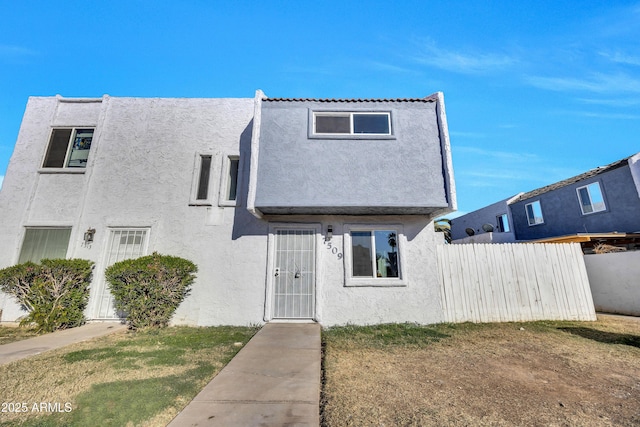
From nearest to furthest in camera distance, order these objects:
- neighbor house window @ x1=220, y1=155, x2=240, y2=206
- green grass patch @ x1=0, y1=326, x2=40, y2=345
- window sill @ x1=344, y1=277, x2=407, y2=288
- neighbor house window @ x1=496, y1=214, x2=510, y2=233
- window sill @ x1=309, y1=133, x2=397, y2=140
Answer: green grass patch @ x1=0, y1=326, x2=40, y2=345 < window sill @ x1=344, y1=277, x2=407, y2=288 < window sill @ x1=309, y1=133, x2=397, y2=140 < neighbor house window @ x1=220, y1=155, x2=240, y2=206 < neighbor house window @ x1=496, y1=214, x2=510, y2=233

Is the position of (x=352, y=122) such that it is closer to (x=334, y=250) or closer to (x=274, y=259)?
(x=334, y=250)

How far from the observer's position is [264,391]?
136 inches

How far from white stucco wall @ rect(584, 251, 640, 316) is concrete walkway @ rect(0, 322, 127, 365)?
16.9m

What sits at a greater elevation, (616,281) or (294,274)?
(294,274)

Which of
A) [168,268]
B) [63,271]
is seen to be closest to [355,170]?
[168,268]

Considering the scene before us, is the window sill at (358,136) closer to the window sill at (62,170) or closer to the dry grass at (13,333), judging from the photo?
the window sill at (62,170)

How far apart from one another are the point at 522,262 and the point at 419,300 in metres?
3.72

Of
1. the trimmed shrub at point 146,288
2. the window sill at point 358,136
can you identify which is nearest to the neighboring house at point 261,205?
the window sill at point 358,136

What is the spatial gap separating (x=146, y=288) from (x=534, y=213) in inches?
929

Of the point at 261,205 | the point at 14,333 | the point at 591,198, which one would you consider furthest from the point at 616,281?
the point at 14,333

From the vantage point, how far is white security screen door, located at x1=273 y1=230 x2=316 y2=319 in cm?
768

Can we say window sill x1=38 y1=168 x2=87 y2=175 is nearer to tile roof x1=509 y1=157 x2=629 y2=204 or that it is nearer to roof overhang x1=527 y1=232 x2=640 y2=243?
roof overhang x1=527 y1=232 x2=640 y2=243

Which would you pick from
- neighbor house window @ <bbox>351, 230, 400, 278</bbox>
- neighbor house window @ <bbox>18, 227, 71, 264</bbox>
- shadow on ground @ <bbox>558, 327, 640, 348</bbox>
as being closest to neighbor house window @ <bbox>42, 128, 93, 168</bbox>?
neighbor house window @ <bbox>18, 227, 71, 264</bbox>

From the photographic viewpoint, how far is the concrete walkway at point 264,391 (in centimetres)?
279
